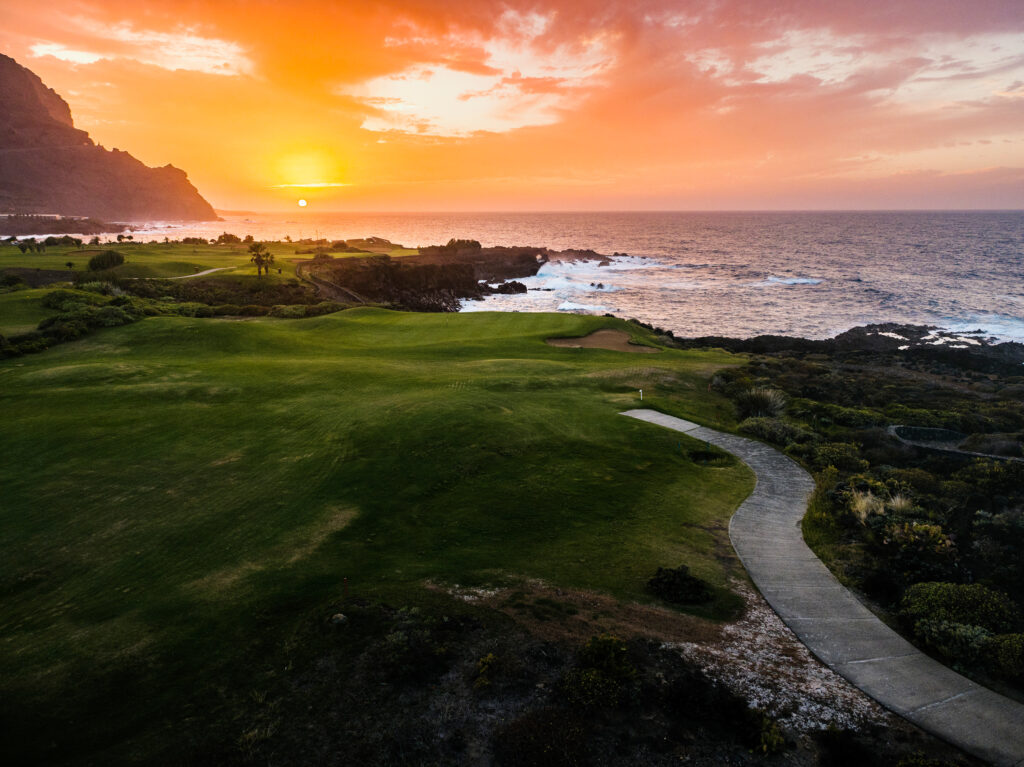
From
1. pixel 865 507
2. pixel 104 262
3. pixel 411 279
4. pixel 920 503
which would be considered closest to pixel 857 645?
pixel 865 507

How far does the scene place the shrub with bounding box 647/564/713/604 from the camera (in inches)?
409

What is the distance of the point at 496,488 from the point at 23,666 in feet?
32.9

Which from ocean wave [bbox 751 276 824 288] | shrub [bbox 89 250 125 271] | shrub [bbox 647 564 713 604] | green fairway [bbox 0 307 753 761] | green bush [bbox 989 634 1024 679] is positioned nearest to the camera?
green bush [bbox 989 634 1024 679]

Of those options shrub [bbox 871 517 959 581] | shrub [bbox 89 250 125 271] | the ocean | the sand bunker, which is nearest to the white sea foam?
the ocean

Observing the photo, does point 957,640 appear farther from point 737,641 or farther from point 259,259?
point 259,259

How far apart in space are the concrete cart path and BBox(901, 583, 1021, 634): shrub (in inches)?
31.5

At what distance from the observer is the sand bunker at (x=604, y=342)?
38031 mm

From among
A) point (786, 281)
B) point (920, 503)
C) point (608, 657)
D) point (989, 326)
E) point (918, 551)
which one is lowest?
point (989, 326)

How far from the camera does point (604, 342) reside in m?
39.7

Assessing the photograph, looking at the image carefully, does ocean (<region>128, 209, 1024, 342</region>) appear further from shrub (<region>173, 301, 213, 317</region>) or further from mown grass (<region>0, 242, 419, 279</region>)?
shrub (<region>173, 301, 213, 317</region>)

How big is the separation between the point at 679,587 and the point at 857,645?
3.05 meters

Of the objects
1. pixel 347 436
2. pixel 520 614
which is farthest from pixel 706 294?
pixel 520 614

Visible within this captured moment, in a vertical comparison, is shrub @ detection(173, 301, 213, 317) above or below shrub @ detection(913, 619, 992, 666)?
above

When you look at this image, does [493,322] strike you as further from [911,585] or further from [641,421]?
[911,585]
